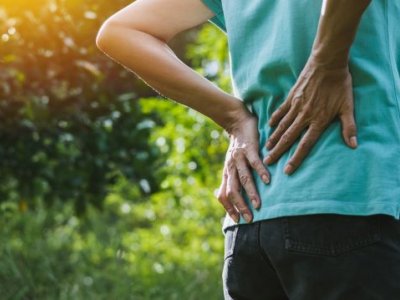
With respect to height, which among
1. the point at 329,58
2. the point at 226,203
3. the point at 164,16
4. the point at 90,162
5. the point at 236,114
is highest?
the point at 329,58

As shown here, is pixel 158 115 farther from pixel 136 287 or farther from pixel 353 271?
pixel 353 271

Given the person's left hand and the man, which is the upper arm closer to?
the man

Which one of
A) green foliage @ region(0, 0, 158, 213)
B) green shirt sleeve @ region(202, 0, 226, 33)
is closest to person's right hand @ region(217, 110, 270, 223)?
green shirt sleeve @ region(202, 0, 226, 33)

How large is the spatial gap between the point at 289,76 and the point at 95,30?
2781 mm

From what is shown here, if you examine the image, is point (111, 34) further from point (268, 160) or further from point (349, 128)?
point (349, 128)

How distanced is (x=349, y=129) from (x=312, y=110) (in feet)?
0.33

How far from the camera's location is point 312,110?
162 cm

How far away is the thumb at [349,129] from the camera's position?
1.54 m

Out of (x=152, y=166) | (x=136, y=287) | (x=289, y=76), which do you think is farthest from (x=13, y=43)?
(x=289, y=76)

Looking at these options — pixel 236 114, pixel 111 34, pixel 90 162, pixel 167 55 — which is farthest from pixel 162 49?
pixel 90 162

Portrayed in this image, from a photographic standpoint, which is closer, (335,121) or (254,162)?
(335,121)

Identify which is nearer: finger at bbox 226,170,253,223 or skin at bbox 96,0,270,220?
finger at bbox 226,170,253,223

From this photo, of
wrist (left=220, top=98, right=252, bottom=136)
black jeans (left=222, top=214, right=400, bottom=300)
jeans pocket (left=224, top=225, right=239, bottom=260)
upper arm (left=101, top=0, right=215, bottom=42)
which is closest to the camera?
black jeans (left=222, top=214, right=400, bottom=300)

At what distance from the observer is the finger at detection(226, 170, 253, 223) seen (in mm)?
1675
